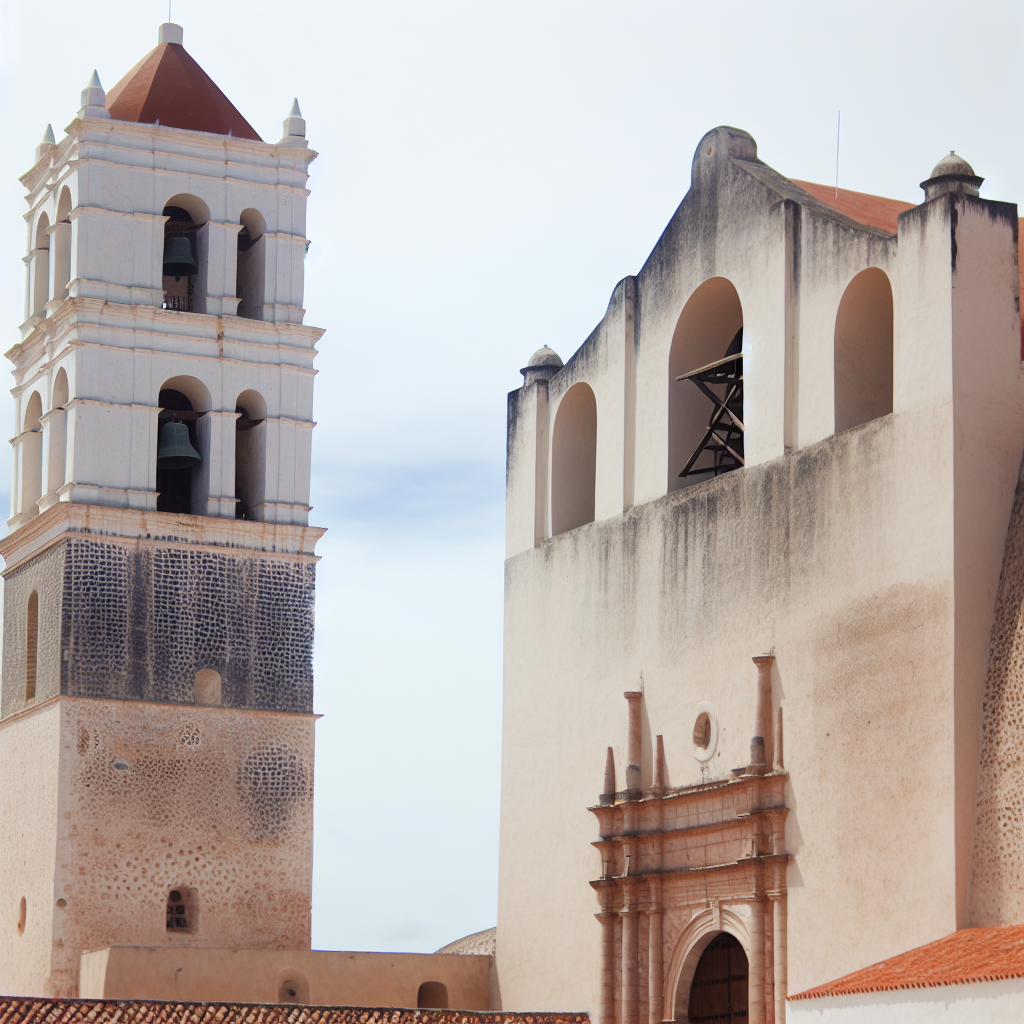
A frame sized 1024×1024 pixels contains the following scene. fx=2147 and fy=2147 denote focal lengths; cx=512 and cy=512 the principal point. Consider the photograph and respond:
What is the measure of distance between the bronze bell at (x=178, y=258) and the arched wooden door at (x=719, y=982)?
1369 cm

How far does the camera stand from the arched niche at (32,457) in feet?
96.3

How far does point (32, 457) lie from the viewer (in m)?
29.8

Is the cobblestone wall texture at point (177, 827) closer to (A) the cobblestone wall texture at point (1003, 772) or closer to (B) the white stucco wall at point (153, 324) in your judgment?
(B) the white stucco wall at point (153, 324)

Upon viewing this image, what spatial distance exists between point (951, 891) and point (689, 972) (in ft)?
13.3

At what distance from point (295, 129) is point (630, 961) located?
14.8 m

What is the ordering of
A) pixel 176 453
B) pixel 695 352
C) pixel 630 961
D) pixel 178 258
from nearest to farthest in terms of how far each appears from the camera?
pixel 630 961
pixel 695 352
pixel 176 453
pixel 178 258

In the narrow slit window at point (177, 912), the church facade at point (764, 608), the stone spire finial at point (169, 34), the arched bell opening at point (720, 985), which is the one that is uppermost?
the stone spire finial at point (169, 34)

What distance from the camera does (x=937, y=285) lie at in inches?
680

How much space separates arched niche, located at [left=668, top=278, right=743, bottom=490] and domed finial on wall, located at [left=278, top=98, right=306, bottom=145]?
35.7ft

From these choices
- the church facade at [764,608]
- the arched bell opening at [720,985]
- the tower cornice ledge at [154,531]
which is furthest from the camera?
the tower cornice ledge at [154,531]

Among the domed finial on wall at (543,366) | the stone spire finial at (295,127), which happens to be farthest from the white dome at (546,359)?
the stone spire finial at (295,127)

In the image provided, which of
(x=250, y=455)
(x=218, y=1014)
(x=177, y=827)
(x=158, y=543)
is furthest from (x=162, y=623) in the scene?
(x=218, y=1014)

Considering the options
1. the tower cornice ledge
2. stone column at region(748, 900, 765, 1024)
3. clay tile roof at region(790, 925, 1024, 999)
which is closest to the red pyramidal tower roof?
the tower cornice ledge

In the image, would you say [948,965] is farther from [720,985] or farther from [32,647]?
[32,647]
